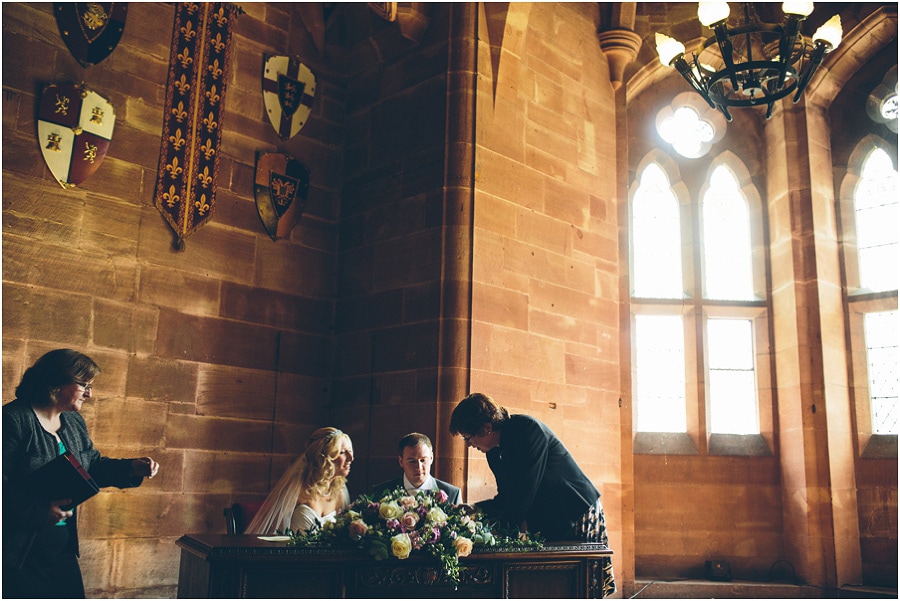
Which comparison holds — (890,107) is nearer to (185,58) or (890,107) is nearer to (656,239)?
(656,239)

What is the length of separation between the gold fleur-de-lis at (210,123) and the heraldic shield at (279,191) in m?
0.40

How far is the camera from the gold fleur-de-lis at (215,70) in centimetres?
587

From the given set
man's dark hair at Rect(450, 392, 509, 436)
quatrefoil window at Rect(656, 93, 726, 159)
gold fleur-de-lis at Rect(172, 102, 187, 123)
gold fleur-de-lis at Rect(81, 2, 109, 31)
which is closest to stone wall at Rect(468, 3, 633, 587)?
quatrefoil window at Rect(656, 93, 726, 159)

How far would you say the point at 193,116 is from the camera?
5730mm

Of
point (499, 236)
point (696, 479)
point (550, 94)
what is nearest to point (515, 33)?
point (550, 94)

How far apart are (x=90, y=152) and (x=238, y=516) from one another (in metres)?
2.56

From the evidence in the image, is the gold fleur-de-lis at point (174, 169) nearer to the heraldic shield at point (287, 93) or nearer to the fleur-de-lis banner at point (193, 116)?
the fleur-de-lis banner at point (193, 116)

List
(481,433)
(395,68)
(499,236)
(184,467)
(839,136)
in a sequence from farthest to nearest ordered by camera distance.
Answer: (839,136)
(395,68)
(499,236)
(184,467)
(481,433)

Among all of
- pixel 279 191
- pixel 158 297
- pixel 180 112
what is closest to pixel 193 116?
pixel 180 112

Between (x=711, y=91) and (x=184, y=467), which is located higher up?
(x=711, y=91)

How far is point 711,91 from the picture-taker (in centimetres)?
503

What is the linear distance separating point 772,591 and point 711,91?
422 centimetres

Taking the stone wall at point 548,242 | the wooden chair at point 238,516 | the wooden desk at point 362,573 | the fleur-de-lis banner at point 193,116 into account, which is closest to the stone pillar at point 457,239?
the stone wall at point 548,242

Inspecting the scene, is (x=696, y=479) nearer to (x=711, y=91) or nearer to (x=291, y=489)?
(x=711, y=91)
